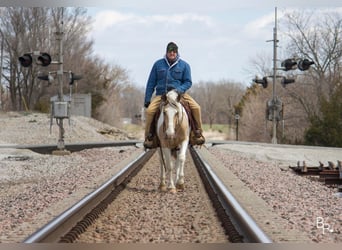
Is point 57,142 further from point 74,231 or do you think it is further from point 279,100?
point 74,231

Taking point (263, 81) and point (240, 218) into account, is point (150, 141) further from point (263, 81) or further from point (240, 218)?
point (263, 81)

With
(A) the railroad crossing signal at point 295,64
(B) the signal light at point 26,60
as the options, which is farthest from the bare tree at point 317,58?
(B) the signal light at point 26,60

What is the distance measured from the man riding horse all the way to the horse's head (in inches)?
3.9

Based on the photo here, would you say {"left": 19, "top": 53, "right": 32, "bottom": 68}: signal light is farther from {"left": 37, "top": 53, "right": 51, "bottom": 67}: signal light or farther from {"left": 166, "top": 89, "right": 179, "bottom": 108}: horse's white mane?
{"left": 166, "top": 89, "right": 179, "bottom": 108}: horse's white mane

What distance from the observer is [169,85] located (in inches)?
280

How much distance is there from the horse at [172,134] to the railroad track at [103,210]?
570mm

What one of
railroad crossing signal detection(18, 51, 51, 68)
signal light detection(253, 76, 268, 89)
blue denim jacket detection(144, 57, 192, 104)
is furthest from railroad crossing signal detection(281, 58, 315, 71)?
railroad crossing signal detection(18, 51, 51, 68)

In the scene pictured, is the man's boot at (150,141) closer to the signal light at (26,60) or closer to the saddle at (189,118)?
the saddle at (189,118)

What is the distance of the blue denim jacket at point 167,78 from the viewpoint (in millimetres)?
6801

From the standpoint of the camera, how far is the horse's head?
7.26 meters

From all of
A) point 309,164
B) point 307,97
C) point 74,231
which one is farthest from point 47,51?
point 309,164

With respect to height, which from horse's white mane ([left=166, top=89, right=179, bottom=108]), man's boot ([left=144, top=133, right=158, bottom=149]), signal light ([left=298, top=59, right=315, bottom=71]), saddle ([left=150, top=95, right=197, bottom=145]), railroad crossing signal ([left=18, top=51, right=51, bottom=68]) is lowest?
man's boot ([left=144, top=133, right=158, bottom=149])

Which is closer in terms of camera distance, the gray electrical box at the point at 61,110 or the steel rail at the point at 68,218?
the steel rail at the point at 68,218

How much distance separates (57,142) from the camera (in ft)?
53.0
